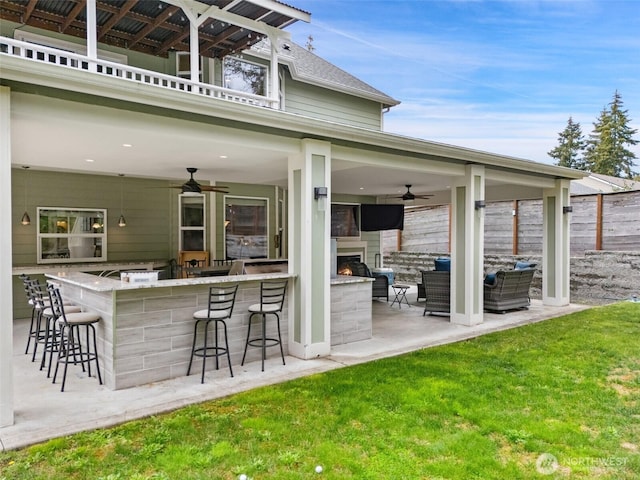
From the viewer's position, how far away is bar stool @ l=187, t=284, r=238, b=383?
4871 mm

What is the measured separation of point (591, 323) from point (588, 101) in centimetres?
2902

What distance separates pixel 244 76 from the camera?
9461mm

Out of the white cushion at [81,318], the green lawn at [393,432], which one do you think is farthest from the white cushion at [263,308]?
the white cushion at [81,318]

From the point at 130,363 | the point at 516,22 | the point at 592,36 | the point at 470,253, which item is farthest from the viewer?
the point at 592,36

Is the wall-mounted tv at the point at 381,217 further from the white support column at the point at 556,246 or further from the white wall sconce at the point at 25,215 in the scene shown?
the white wall sconce at the point at 25,215

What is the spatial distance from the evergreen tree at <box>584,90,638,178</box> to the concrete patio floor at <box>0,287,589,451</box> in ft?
95.1

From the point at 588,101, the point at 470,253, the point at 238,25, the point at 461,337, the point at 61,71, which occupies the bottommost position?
the point at 461,337

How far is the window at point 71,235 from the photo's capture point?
26.9ft

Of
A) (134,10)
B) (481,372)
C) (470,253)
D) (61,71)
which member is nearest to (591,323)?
(470,253)

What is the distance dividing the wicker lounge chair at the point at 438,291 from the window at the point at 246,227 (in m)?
4.09

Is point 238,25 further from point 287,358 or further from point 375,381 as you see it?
point 375,381

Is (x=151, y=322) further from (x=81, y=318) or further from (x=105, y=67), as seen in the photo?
(x=105, y=67)

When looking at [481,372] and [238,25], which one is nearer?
[481,372]

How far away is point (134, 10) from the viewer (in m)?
6.72
